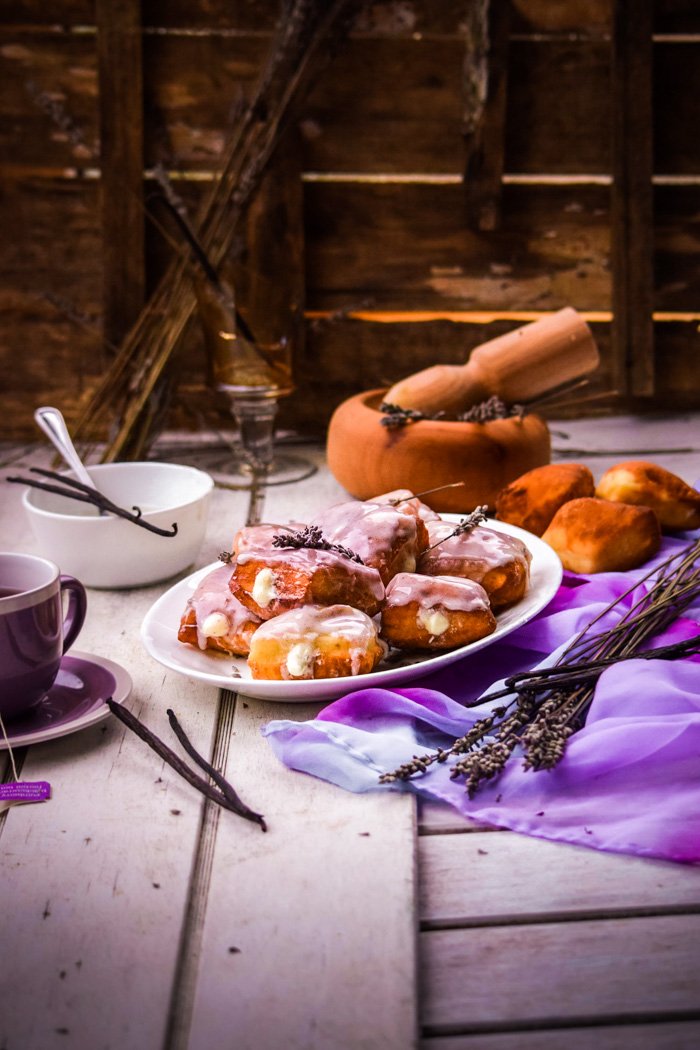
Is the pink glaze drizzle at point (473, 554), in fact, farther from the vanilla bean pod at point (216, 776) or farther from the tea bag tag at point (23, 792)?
the tea bag tag at point (23, 792)

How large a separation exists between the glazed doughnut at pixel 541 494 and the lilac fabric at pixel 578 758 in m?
0.44

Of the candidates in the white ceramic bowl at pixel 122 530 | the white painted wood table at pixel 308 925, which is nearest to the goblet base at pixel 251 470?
the white ceramic bowl at pixel 122 530

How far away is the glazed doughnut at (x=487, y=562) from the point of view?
1181 millimetres

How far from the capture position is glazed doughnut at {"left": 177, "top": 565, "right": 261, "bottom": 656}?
111 centimetres

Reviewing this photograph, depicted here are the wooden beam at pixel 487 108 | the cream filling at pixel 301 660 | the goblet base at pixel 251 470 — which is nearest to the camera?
the cream filling at pixel 301 660

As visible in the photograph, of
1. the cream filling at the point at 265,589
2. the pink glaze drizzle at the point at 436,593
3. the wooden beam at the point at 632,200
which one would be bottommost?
the pink glaze drizzle at the point at 436,593

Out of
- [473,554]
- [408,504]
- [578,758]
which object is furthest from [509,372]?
[578,758]

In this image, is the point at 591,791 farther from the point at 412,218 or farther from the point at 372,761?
the point at 412,218

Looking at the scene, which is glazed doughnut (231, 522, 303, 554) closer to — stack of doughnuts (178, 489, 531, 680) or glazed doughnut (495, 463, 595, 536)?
stack of doughnuts (178, 489, 531, 680)

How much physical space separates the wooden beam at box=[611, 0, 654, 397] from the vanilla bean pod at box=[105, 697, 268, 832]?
1589 millimetres

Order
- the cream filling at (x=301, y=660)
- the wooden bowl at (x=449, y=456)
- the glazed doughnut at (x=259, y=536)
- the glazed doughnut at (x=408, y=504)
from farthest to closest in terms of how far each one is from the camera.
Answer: the wooden bowl at (x=449, y=456) < the glazed doughnut at (x=408, y=504) < the glazed doughnut at (x=259, y=536) < the cream filling at (x=301, y=660)

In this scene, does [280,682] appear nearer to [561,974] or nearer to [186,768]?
[186,768]

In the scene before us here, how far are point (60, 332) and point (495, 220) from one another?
93cm

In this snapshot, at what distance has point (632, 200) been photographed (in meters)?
2.27
